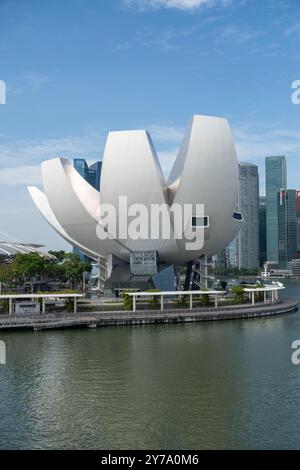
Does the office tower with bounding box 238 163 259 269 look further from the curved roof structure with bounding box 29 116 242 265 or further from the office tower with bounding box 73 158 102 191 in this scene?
the curved roof structure with bounding box 29 116 242 265

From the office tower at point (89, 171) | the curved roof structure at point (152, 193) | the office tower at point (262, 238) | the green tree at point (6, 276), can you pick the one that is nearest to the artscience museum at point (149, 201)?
the curved roof structure at point (152, 193)

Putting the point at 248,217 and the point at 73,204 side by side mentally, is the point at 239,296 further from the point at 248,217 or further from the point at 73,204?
the point at 248,217

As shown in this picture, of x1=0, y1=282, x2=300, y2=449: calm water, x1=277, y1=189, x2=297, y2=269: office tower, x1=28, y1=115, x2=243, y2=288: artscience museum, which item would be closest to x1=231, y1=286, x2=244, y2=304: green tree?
x1=28, y1=115, x2=243, y2=288: artscience museum

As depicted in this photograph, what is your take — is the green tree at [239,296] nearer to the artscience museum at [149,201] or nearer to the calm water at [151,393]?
the artscience museum at [149,201]

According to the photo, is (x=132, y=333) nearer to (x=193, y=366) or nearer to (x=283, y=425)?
(x=193, y=366)

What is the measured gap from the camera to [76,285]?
5669cm

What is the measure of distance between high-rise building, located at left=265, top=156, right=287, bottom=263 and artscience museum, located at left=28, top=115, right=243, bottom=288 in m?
101

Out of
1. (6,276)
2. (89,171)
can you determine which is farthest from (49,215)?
(89,171)

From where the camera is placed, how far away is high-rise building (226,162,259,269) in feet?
453

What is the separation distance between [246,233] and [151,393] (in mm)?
126494

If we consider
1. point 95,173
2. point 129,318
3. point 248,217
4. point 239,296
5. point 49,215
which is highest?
point 95,173

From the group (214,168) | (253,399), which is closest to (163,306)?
(214,168)

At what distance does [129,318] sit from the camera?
29.6 meters
